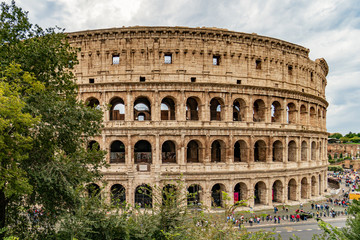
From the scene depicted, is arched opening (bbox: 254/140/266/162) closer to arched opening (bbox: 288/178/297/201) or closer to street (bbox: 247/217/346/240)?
arched opening (bbox: 288/178/297/201)

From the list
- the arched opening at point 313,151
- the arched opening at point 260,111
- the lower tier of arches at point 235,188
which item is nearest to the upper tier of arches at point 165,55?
the arched opening at point 260,111

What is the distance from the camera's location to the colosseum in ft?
77.4

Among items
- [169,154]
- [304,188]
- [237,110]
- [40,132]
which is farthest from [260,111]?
[40,132]

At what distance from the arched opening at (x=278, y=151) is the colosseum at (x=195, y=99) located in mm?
166

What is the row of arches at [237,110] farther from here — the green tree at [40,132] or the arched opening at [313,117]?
the green tree at [40,132]

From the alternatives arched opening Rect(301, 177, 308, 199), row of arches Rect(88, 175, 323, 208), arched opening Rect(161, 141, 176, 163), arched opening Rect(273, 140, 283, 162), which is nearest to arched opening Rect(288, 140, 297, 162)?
arched opening Rect(273, 140, 283, 162)

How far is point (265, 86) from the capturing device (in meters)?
26.1

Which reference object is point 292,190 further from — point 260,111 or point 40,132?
point 40,132

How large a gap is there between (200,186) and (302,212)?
1089 cm

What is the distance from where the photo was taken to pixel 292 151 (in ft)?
93.7

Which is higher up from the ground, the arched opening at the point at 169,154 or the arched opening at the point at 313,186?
the arched opening at the point at 169,154

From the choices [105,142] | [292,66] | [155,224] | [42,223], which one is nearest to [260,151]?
[292,66]

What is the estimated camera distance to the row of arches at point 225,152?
25.0 metres

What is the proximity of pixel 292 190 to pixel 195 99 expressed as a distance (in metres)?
16.3
